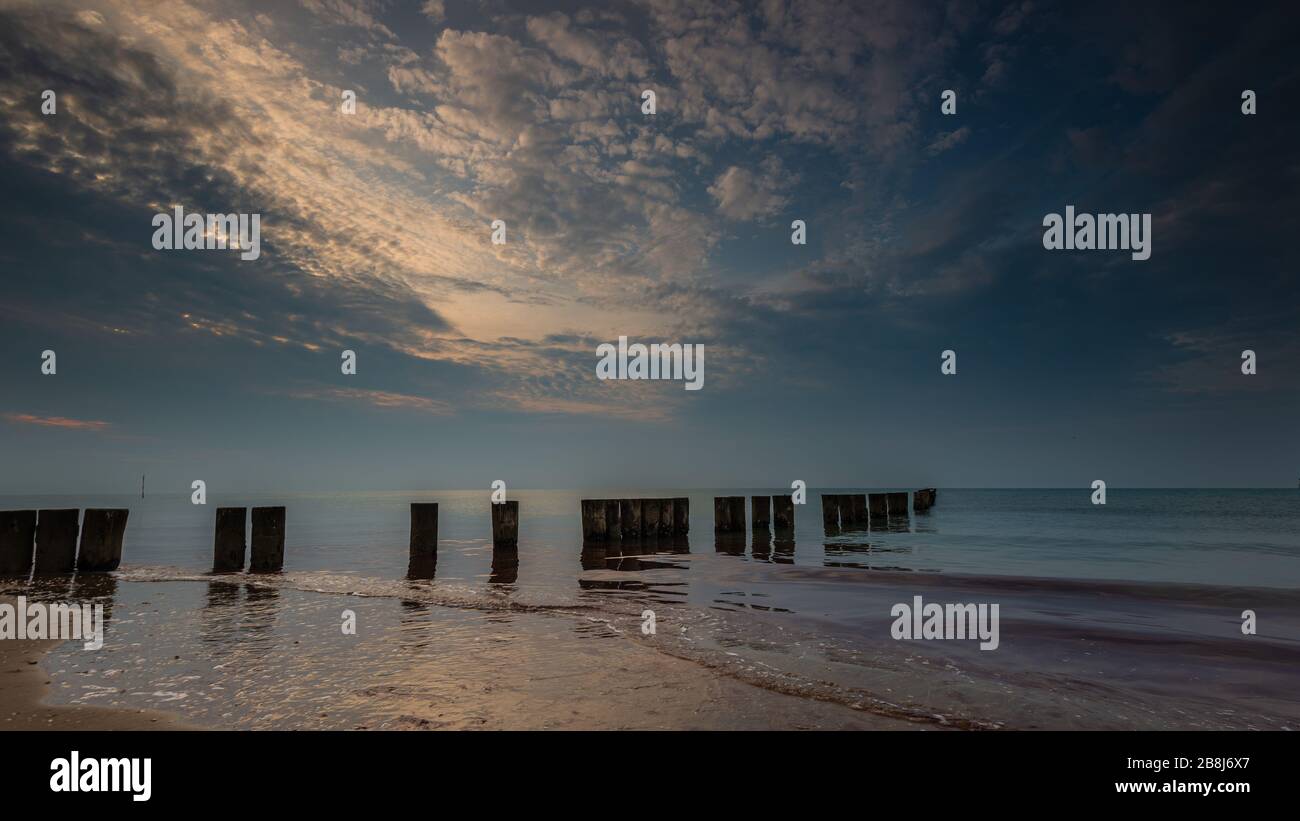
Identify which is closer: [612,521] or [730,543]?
[612,521]

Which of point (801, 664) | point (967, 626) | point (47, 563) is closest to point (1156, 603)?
point (967, 626)

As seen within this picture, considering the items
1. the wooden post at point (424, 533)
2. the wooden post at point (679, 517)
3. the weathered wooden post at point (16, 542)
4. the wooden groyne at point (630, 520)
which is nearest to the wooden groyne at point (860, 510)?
the wooden post at point (679, 517)

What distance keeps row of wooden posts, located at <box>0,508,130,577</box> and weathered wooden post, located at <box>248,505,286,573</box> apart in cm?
264

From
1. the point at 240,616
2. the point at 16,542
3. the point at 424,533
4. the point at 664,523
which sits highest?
the point at 16,542

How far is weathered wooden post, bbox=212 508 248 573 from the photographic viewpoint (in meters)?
16.0

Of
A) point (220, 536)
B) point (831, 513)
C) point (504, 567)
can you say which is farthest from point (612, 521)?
point (831, 513)

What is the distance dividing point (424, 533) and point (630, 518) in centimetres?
801

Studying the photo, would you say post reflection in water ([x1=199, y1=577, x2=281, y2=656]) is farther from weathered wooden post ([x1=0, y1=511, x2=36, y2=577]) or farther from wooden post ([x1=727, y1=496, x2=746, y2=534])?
wooden post ([x1=727, y1=496, x2=746, y2=534])

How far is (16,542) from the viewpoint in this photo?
14406 millimetres

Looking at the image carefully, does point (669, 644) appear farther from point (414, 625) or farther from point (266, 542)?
point (266, 542)

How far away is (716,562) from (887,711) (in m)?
13.7

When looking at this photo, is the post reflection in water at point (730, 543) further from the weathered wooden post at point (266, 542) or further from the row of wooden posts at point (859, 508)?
the weathered wooden post at point (266, 542)

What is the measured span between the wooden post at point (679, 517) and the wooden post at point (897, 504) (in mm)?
19744
